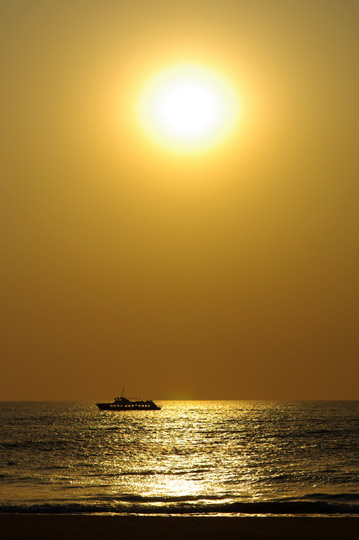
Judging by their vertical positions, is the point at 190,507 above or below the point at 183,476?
below

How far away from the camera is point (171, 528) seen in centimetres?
3494

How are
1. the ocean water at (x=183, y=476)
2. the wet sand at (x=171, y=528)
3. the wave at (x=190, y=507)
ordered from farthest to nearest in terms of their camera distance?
the ocean water at (x=183, y=476)
the wave at (x=190, y=507)
the wet sand at (x=171, y=528)

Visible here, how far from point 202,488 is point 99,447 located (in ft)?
164

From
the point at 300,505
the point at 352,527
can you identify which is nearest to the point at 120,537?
the point at 352,527

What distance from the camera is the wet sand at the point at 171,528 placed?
33094 millimetres

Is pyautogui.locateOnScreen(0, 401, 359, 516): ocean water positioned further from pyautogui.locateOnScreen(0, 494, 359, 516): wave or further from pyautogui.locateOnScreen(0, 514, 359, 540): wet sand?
pyautogui.locateOnScreen(0, 514, 359, 540): wet sand

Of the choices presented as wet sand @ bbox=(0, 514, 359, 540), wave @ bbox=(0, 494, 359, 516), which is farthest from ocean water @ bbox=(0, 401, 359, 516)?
wet sand @ bbox=(0, 514, 359, 540)

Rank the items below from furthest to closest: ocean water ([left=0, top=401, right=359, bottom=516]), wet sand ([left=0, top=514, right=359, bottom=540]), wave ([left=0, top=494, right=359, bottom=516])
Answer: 1. ocean water ([left=0, top=401, right=359, bottom=516])
2. wave ([left=0, top=494, right=359, bottom=516])
3. wet sand ([left=0, top=514, right=359, bottom=540])

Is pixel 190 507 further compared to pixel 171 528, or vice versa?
pixel 190 507

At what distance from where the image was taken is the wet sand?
33.1 meters

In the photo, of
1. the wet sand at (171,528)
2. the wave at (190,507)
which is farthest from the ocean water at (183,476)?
the wet sand at (171,528)

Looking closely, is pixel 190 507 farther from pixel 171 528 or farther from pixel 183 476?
pixel 183 476

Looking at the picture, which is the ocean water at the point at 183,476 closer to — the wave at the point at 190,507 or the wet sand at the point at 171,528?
the wave at the point at 190,507

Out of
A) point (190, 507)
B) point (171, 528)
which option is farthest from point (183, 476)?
point (171, 528)
